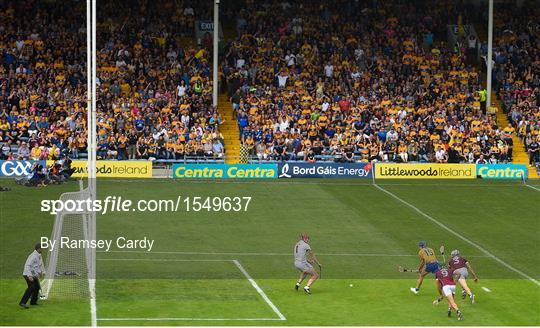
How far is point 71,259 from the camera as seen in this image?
3372cm

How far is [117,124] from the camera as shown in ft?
182

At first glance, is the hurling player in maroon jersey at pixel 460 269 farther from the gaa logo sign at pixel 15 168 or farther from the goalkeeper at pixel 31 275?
the gaa logo sign at pixel 15 168

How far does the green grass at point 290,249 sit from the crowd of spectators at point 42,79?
13.8ft

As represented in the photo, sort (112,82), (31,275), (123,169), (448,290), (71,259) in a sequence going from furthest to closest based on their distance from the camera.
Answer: (112,82) → (123,169) → (71,259) → (31,275) → (448,290)

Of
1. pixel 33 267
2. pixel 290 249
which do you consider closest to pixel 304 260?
pixel 290 249

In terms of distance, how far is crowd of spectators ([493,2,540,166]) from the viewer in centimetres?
5872

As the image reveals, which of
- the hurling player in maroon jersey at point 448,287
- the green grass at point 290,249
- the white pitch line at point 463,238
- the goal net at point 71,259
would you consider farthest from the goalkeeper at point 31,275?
the white pitch line at point 463,238

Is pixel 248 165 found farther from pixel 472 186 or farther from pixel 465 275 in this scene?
pixel 465 275

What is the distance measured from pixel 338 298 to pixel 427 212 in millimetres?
14791

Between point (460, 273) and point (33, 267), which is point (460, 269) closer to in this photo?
point (460, 273)

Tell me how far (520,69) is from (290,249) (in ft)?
99.3

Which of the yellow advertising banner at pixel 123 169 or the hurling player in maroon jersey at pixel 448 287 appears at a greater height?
the yellow advertising banner at pixel 123 169

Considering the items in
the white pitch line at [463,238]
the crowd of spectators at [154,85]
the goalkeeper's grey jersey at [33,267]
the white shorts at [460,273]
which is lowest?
the white pitch line at [463,238]

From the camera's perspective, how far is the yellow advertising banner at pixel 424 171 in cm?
5381
